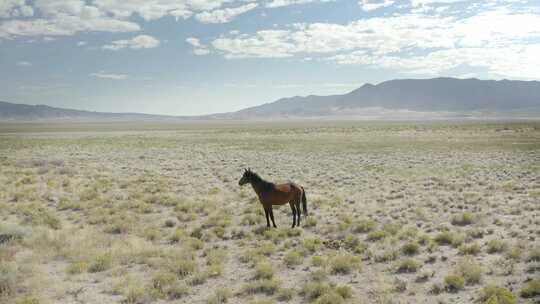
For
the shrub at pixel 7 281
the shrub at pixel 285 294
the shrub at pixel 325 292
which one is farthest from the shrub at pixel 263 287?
the shrub at pixel 7 281

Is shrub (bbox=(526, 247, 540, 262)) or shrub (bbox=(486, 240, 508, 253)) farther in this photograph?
shrub (bbox=(486, 240, 508, 253))

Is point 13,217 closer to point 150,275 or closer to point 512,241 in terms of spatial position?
point 150,275

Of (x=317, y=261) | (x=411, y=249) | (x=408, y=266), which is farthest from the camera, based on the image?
(x=411, y=249)

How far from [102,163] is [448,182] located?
26041 mm

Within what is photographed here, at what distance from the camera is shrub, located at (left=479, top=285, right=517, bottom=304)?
21.2 ft

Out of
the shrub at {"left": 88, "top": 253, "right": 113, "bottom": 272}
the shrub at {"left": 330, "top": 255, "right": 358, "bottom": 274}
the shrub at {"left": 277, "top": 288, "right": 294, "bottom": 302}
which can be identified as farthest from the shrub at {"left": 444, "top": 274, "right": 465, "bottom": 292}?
the shrub at {"left": 88, "top": 253, "right": 113, "bottom": 272}

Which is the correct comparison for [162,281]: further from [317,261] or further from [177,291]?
[317,261]

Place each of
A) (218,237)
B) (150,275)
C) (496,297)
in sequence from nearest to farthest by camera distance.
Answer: (496,297), (150,275), (218,237)

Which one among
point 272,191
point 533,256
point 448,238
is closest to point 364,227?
point 448,238

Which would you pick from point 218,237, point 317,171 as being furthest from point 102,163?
point 218,237

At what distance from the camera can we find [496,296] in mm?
6648

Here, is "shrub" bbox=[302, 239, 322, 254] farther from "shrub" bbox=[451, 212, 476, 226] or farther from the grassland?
"shrub" bbox=[451, 212, 476, 226]

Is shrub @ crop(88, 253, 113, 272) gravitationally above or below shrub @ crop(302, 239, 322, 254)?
above

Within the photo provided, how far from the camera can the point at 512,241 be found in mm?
9969
